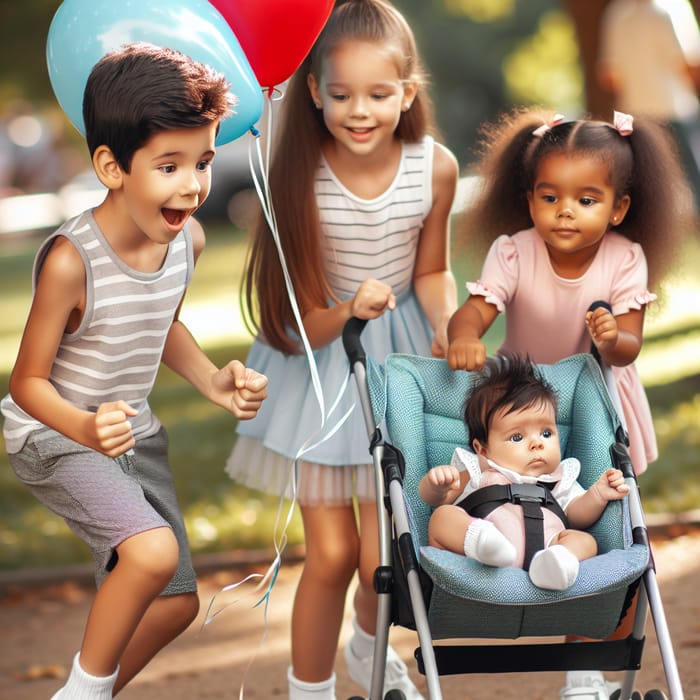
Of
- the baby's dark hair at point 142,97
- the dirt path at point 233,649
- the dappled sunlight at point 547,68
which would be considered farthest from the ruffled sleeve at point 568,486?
the dappled sunlight at point 547,68

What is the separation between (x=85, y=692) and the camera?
9.75 ft

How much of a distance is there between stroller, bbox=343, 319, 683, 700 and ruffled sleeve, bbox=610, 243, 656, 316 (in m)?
0.18

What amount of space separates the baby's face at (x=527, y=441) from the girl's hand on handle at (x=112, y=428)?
1.01m

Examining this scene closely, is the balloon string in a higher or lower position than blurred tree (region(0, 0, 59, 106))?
lower

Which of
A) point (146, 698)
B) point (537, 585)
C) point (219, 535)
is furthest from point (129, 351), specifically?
point (219, 535)

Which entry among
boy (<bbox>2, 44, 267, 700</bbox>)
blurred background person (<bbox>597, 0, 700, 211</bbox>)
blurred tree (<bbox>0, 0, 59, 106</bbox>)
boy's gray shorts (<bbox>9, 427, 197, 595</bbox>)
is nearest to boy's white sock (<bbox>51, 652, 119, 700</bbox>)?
boy (<bbox>2, 44, 267, 700</bbox>)

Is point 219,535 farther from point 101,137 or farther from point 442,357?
point 101,137

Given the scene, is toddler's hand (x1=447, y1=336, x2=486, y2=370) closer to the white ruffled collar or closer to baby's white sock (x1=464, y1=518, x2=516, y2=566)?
the white ruffled collar

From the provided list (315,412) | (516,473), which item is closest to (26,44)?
(315,412)

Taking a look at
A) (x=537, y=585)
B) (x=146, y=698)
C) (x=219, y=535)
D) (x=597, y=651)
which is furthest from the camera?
(x=219, y=535)

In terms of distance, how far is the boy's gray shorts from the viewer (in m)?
3.01

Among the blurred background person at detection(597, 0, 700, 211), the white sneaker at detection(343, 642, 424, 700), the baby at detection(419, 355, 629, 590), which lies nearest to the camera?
→ the baby at detection(419, 355, 629, 590)

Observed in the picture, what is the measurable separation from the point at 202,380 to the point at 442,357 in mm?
787

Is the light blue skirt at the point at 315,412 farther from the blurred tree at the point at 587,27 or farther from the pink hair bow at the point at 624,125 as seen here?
the blurred tree at the point at 587,27
